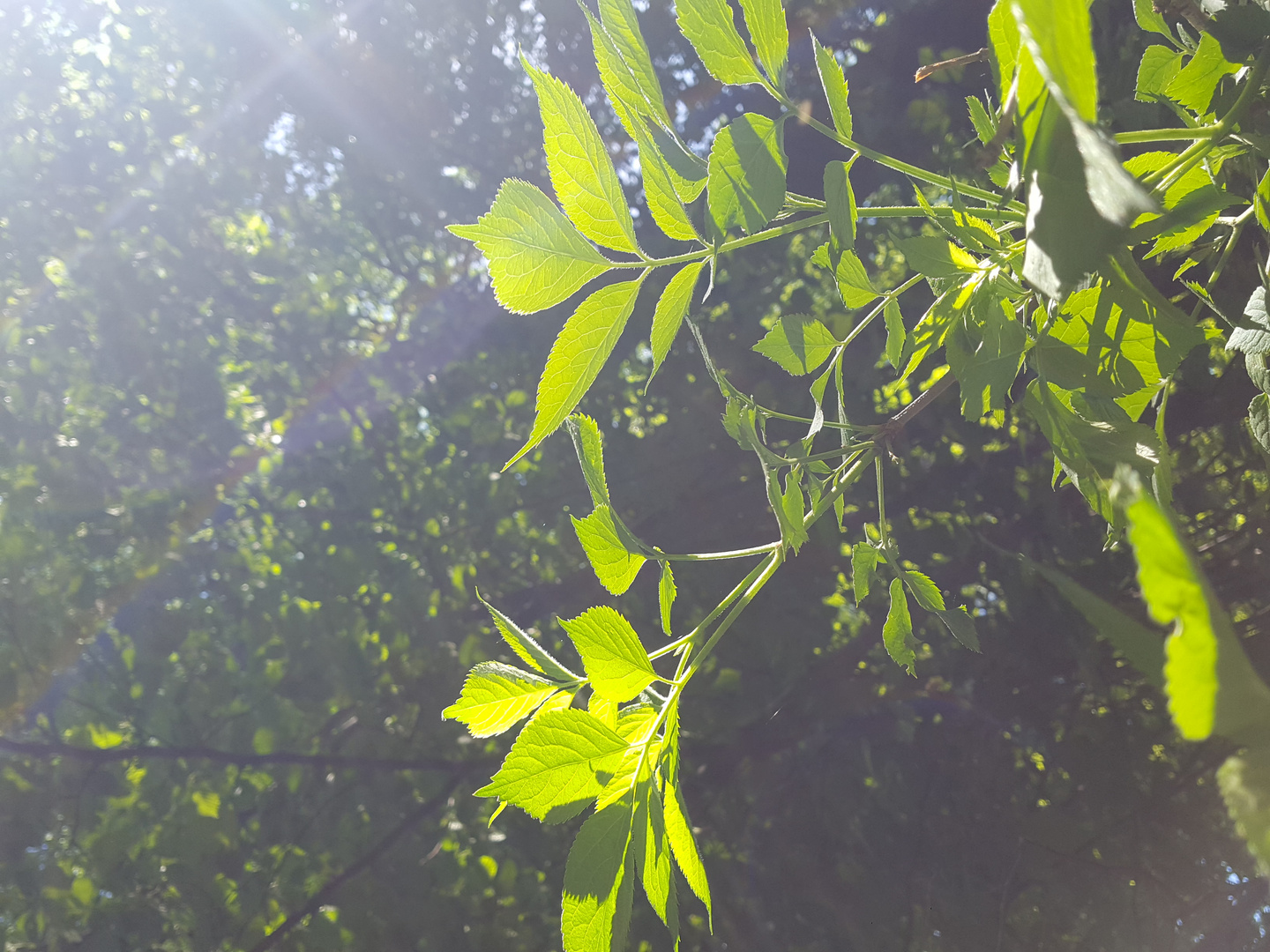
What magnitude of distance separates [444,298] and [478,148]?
36cm

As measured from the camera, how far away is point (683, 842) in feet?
0.93

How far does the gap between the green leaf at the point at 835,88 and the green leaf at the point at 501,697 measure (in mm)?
276

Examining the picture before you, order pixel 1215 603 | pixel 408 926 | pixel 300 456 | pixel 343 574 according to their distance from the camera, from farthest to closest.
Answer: pixel 300 456, pixel 343 574, pixel 408 926, pixel 1215 603

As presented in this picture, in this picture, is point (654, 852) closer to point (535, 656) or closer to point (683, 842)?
point (683, 842)

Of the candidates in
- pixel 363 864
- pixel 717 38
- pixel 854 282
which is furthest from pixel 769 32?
pixel 363 864

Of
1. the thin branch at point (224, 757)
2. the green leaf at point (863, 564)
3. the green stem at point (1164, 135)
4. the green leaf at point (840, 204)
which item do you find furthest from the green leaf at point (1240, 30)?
the thin branch at point (224, 757)

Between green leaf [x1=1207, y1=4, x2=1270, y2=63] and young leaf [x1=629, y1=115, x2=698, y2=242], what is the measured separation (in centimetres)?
20

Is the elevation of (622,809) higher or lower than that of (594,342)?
lower

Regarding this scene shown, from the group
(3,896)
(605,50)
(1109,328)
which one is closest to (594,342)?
(605,50)

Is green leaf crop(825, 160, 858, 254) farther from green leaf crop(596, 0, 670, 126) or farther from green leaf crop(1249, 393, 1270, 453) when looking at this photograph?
green leaf crop(1249, 393, 1270, 453)

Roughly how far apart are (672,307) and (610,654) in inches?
5.6

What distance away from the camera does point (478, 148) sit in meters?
1.76

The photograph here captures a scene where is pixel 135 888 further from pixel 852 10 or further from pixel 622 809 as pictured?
pixel 852 10

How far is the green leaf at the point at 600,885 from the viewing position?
272 millimetres
